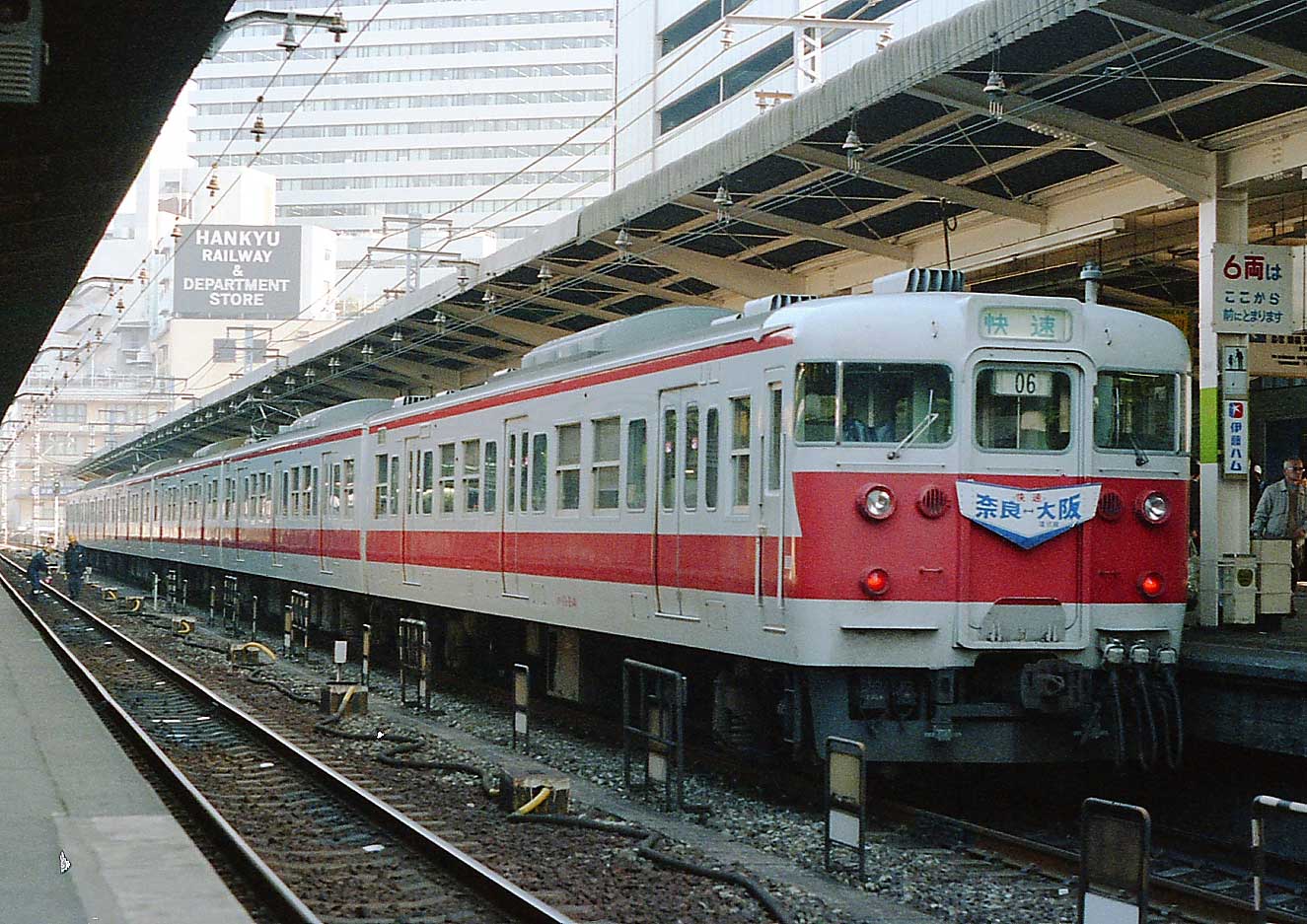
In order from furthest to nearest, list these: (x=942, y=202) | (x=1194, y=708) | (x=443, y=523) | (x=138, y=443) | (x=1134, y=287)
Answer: (x=138, y=443), (x=1134, y=287), (x=443, y=523), (x=942, y=202), (x=1194, y=708)

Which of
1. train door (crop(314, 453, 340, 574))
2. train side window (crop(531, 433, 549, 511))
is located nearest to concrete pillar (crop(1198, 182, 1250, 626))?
train side window (crop(531, 433, 549, 511))

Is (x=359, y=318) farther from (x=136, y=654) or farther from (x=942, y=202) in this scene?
(x=942, y=202)

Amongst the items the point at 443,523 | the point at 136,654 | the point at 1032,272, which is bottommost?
Answer: the point at 136,654

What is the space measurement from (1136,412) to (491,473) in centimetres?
655

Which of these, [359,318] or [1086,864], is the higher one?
[359,318]

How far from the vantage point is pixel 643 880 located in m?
8.45

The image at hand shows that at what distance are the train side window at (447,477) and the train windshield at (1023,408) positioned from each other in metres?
7.54

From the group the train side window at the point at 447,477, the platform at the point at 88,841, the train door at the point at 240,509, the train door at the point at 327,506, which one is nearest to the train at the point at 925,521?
the platform at the point at 88,841

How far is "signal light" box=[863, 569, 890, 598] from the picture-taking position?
976cm

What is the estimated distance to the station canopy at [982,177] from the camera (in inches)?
460

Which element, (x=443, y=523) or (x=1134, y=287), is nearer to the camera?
(x=443, y=523)

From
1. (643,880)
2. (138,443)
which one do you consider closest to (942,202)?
(643,880)

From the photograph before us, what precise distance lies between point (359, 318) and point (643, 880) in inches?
813

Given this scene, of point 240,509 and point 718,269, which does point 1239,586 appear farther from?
point 240,509
